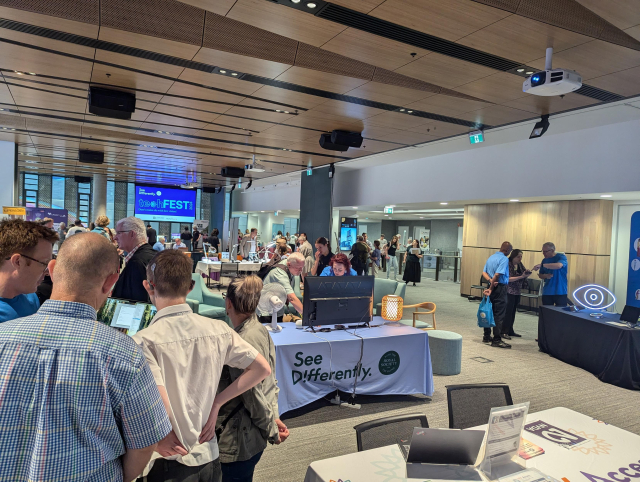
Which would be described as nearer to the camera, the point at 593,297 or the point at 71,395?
the point at 71,395

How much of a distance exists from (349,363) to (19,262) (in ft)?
10.0

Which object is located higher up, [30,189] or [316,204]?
[30,189]

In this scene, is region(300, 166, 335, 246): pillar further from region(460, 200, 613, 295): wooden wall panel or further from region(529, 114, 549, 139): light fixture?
region(529, 114, 549, 139): light fixture

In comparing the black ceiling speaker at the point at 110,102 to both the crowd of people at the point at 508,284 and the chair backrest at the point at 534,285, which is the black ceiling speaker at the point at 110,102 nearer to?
the crowd of people at the point at 508,284

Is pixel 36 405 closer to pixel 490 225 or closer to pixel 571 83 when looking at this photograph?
pixel 571 83

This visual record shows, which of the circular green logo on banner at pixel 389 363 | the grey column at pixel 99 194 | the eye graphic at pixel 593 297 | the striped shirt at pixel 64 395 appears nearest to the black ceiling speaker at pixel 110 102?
the circular green logo on banner at pixel 389 363

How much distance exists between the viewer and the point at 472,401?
254 cm

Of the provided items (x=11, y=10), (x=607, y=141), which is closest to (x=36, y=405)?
(x=11, y=10)

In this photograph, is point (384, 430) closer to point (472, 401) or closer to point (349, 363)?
point (472, 401)

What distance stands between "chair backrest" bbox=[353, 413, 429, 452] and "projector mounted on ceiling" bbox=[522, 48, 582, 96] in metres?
3.73

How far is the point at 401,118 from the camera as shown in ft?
24.2

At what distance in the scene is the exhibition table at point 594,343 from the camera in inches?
208

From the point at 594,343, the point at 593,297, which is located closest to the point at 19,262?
the point at 594,343

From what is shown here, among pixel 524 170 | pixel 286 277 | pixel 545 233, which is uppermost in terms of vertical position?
pixel 524 170
